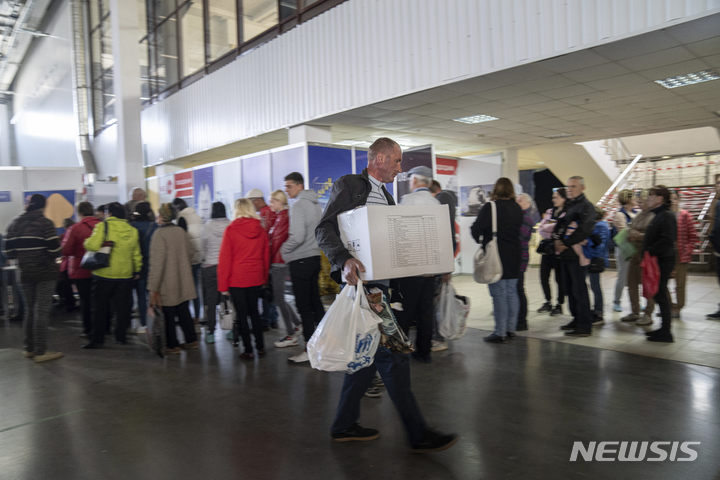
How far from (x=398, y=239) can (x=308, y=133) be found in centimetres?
681

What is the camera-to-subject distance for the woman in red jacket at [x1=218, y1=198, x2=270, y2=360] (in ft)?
15.3

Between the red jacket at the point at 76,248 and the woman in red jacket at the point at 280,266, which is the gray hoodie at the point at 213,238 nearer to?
the woman in red jacket at the point at 280,266

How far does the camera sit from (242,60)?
32.6 feet

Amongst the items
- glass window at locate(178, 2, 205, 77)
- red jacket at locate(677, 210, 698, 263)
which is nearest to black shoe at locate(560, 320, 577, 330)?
red jacket at locate(677, 210, 698, 263)

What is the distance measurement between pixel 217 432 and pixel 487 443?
174 cm

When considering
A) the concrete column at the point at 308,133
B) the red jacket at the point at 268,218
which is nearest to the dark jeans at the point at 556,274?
the red jacket at the point at 268,218

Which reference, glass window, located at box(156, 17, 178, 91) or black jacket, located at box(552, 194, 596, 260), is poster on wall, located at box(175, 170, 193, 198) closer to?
glass window, located at box(156, 17, 178, 91)

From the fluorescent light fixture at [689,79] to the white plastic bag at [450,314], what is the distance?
480cm

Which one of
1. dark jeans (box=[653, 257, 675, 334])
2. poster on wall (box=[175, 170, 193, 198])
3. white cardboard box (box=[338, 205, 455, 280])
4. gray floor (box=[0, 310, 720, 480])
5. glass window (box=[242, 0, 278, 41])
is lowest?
gray floor (box=[0, 310, 720, 480])

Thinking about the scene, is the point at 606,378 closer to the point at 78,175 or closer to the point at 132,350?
the point at 132,350

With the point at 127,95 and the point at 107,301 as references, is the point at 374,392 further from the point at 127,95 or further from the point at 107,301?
the point at 127,95

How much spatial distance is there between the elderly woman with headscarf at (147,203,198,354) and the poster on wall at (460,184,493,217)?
24.4 feet

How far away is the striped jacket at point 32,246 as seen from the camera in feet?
15.6

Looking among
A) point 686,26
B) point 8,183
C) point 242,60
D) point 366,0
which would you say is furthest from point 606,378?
point 8,183
